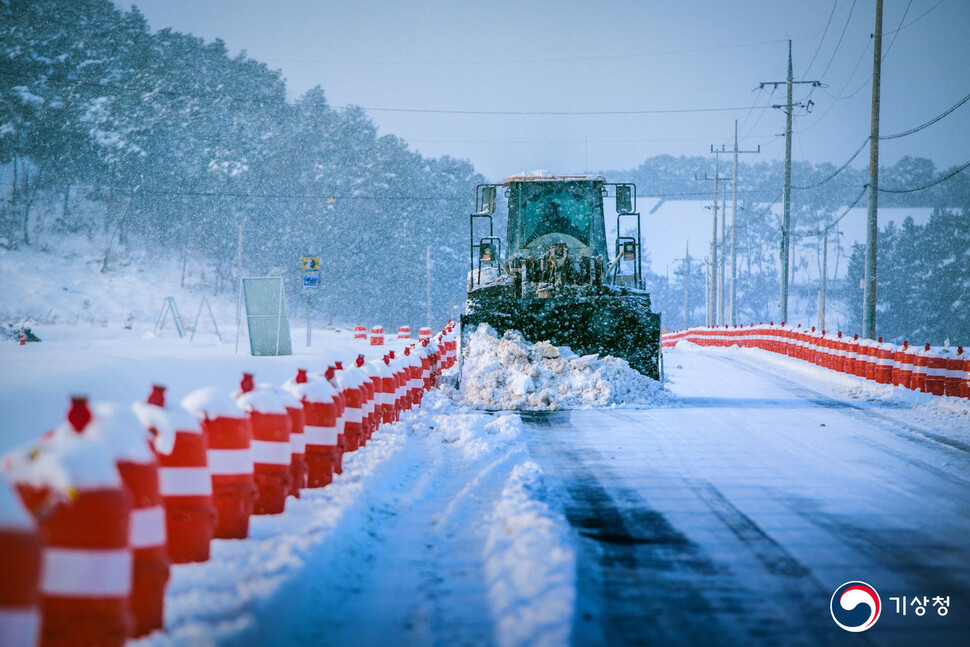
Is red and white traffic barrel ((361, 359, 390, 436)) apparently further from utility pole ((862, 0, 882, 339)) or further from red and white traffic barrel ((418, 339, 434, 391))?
utility pole ((862, 0, 882, 339))

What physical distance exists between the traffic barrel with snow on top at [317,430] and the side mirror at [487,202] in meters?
10.4

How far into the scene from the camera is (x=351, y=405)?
9.17m

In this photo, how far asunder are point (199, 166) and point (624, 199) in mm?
51456

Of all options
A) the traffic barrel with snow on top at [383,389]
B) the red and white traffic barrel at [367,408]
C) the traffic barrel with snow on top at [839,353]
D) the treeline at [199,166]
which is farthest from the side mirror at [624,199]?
the treeline at [199,166]

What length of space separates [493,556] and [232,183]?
2434 inches

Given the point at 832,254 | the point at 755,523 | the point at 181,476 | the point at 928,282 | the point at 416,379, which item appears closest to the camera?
the point at 181,476

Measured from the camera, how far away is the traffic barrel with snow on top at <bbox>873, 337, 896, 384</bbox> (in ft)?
64.5

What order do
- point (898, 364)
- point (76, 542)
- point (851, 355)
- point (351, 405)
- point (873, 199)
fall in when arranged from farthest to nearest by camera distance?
point (873, 199), point (851, 355), point (898, 364), point (351, 405), point (76, 542)

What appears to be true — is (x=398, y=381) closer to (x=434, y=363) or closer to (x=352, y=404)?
(x=352, y=404)

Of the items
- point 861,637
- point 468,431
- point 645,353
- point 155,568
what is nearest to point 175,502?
point 155,568

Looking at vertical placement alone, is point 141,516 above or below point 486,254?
below

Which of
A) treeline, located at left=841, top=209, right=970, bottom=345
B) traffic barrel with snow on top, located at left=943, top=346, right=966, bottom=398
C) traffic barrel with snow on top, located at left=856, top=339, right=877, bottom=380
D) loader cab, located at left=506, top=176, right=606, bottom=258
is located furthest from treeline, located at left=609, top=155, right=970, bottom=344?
traffic barrel with snow on top, located at left=943, top=346, right=966, bottom=398

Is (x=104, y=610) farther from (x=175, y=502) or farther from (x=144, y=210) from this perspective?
(x=144, y=210)

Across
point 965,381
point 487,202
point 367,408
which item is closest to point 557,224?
point 487,202
